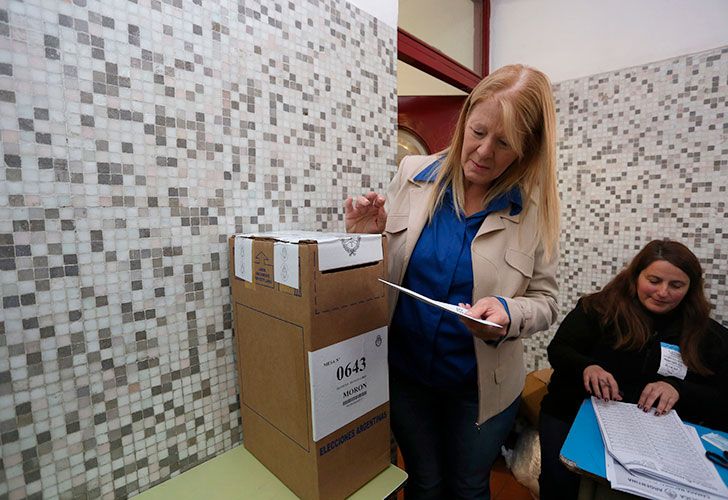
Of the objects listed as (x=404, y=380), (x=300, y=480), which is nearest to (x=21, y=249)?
(x=300, y=480)

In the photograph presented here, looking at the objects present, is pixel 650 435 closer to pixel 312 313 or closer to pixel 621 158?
pixel 312 313

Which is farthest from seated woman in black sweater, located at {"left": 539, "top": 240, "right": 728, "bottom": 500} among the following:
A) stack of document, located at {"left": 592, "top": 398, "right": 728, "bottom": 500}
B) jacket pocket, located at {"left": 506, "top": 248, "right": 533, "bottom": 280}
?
jacket pocket, located at {"left": 506, "top": 248, "right": 533, "bottom": 280}

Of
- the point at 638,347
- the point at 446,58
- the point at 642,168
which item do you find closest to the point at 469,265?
the point at 638,347

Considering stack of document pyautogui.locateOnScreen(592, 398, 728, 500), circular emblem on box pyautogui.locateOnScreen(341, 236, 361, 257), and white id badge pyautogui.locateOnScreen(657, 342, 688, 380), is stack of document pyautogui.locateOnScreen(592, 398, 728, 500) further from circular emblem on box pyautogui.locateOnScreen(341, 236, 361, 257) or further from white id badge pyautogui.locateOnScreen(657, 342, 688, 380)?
circular emblem on box pyautogui.locateOnScreen(341, 236, 361, 257)

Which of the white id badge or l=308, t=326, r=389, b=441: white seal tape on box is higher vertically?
l=308, t=326, r=389, b=441: white seal tape on box

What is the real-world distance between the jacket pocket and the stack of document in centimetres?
54

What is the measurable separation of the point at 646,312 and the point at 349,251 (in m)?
1.55

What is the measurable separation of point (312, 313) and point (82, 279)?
45 cm

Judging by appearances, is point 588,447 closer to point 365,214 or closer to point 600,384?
point 600,384

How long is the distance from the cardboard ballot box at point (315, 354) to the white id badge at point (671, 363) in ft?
4.30

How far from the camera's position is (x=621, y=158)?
2.08 m

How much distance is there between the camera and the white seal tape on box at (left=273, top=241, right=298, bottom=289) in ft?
2.30

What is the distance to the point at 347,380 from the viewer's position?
771 mm

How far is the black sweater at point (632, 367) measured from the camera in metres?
1.37
